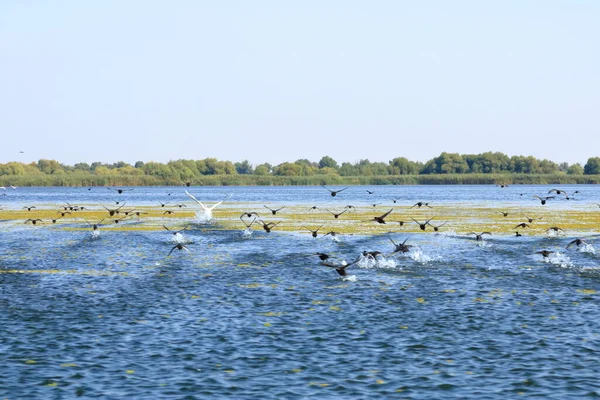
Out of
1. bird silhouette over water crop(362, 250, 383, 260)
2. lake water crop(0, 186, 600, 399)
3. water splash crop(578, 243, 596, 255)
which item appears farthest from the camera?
water splash crop(578, 243, 596, 255)

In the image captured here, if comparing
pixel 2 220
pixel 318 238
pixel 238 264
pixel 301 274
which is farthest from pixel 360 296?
pixel 2 220

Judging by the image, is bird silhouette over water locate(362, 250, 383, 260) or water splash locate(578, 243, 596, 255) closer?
bird silhouette over water locate(362, 250, 383, 260)

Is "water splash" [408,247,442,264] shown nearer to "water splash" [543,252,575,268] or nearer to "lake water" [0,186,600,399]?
"lake water" [0,186,600,399]

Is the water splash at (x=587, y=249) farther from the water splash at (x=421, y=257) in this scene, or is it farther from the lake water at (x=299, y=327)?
the water splash at (x=421, y=257)

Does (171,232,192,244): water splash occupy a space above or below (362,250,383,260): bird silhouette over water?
below

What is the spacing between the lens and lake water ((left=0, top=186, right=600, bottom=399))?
1636cm

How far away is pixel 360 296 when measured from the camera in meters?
27.0

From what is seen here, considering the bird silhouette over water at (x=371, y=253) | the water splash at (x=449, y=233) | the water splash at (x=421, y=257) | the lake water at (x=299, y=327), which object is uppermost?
the bird silhouette over water at (x=371, y=253)

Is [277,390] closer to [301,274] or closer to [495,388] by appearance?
[495,388]

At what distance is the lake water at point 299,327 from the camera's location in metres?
16.4

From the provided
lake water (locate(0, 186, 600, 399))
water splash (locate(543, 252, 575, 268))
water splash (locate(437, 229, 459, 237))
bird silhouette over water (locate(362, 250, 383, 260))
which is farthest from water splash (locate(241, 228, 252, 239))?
water splash (locate(543, 252, 575, 268))

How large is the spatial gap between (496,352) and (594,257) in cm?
2156

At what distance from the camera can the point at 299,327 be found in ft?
71.7

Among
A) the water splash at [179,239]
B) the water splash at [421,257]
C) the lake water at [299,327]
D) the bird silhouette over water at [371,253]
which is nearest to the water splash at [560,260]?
the lake water at [299,327]
